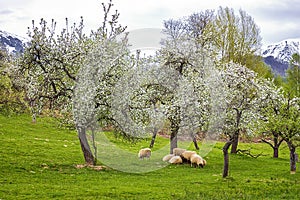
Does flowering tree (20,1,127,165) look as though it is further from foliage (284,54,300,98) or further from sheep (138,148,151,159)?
foliage (284,54,300,98)

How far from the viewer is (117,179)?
22.9 meters

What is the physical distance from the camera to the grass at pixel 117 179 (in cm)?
1875

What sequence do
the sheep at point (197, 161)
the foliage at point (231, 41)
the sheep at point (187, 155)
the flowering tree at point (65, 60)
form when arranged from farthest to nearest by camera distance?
the foliage at point (231, 41)
the sheep at point (187, 155)
the sheep at point (197, 161)
the flowering tree at point (65, 60)

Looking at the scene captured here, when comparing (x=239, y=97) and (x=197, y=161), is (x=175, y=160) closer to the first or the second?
(x=197, y=161)

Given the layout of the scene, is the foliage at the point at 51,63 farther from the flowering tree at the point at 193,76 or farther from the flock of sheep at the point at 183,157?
the flock of sheep at the point at 183,157

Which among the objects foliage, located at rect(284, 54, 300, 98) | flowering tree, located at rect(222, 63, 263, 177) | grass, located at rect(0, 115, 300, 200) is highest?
foliage, located at rect(284, 54, 300, 98)

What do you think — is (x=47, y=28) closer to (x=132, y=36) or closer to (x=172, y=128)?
(x=132, y=36)

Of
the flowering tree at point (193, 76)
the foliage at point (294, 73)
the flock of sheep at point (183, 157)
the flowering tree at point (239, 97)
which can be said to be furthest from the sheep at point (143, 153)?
the foliage at point (294, 73)

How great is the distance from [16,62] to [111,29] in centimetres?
691

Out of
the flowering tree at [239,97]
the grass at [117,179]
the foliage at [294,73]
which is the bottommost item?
the grass at [117,179]

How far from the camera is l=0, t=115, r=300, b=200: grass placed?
61.5ft

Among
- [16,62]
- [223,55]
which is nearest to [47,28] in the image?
[16,62]

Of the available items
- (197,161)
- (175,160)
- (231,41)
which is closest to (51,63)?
(175,160)

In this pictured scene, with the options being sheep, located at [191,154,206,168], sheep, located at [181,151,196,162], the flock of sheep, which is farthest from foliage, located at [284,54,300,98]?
sheep, located at [191,154,206,168]
